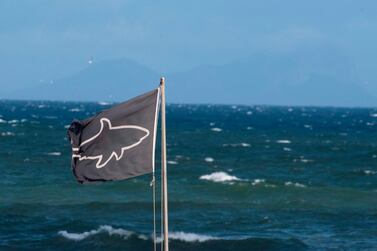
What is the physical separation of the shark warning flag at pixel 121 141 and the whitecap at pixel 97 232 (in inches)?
611

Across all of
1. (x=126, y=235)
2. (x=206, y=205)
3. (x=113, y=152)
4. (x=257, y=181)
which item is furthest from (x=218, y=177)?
(x=113, y=152)

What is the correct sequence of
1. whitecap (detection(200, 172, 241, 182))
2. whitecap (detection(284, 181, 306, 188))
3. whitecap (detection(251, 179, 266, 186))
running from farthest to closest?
whitecap (detection(200, 172, 241, 182)) < whitecap (detection(251, 179, 266, 186)) < whitecap (detection(284, 181, 306, 188))

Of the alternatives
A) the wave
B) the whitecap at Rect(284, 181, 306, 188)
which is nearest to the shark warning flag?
the wave

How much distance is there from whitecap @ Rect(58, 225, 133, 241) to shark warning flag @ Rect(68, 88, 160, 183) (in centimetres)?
→ 1553

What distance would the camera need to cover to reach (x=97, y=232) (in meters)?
29.9

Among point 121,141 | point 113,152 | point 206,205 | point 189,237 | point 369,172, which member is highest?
point 121,141

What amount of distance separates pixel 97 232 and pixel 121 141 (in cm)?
1674

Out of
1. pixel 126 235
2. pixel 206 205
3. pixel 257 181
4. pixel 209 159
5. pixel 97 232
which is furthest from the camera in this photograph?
pixel 209 159

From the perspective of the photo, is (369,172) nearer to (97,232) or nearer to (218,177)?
(218,177)

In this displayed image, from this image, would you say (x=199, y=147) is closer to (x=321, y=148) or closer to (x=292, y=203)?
(x=321, y=148)

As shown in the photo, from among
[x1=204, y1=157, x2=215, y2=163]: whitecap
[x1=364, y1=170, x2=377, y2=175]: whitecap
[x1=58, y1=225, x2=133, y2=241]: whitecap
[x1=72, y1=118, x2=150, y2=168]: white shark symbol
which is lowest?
[x1=58, y1=225, x2=133, y2=241]: whitecap

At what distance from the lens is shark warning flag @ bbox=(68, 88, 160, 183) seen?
13492 millimetres

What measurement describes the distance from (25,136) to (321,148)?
26.0 metres

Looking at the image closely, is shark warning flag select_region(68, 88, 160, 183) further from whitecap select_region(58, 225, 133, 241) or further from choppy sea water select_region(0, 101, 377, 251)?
whitecap select_region(58, 225, 133, 241)
